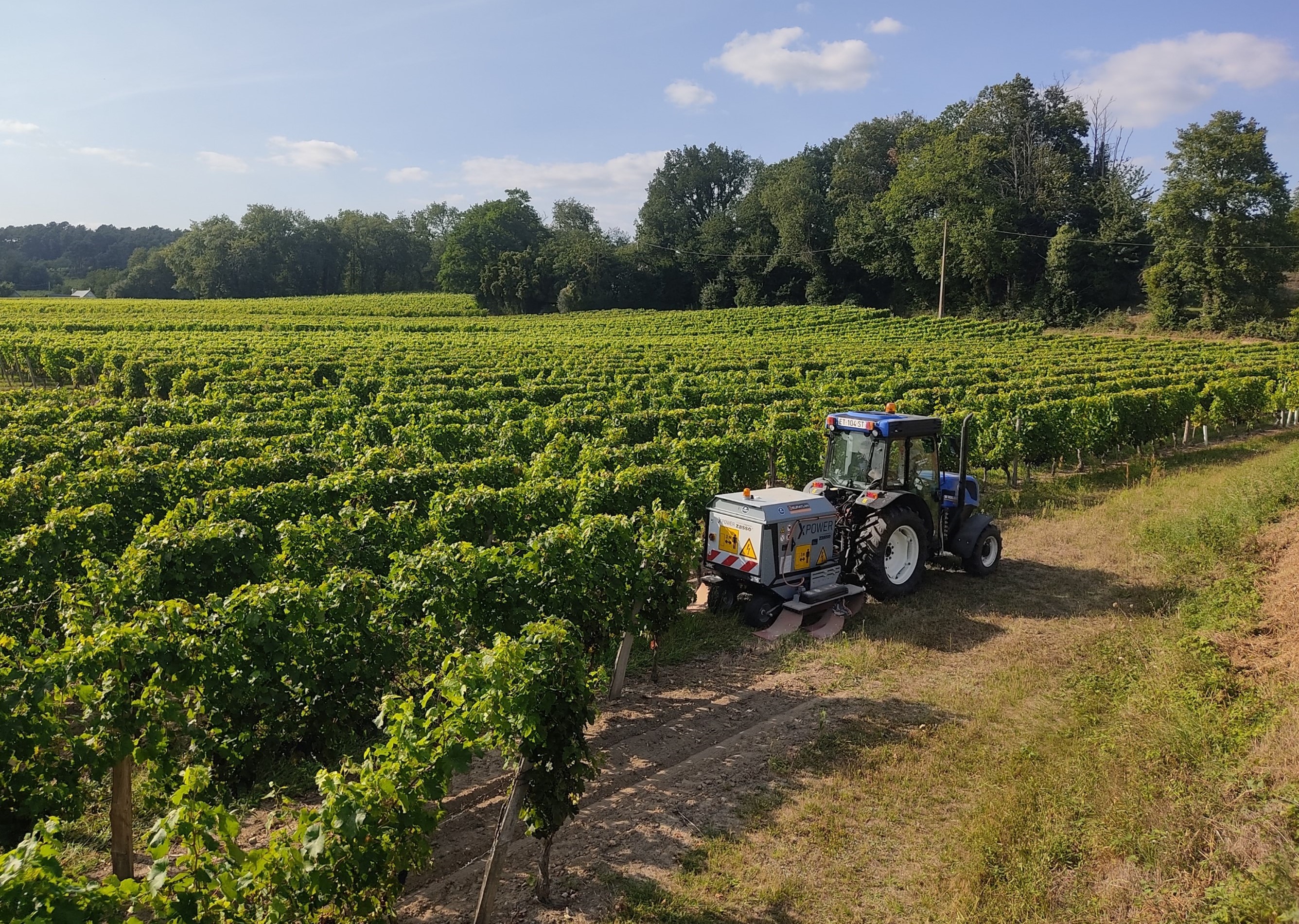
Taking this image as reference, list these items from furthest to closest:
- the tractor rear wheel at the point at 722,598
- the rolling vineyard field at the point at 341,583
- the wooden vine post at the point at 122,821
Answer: the tractor rear wheel at the point at 722,598
the wooden vine post at the point at 122,821
the rolling vineyard field at the point at 341,583

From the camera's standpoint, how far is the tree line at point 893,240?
55.4 meters

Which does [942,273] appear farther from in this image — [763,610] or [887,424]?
[763,610]

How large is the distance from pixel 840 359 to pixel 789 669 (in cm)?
2852

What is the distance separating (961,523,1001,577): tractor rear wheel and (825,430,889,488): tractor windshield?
209 cm

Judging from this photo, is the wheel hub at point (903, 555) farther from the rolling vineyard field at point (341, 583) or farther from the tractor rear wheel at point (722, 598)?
the rolling vineyard field at point (341, 583)

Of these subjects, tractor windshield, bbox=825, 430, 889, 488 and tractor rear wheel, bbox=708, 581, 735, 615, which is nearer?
tractor rear wheel, bbox=708, 581, 735, 615

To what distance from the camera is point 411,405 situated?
63.0ft

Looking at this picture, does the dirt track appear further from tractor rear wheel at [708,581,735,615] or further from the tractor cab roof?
the tractor cab roof

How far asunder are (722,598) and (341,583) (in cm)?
502

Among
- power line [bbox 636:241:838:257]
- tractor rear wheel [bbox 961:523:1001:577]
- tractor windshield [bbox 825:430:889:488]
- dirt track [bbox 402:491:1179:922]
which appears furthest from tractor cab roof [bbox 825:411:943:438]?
power line [bbox 636:241:838:257]

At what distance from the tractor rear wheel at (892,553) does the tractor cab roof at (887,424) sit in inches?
39.3

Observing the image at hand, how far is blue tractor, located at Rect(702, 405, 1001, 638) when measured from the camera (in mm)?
9609

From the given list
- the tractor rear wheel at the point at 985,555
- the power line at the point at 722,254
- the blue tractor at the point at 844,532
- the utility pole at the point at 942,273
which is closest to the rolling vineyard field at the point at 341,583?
the blue tractor at the point at 844,532

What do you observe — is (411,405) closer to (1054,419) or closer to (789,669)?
(789,669)
